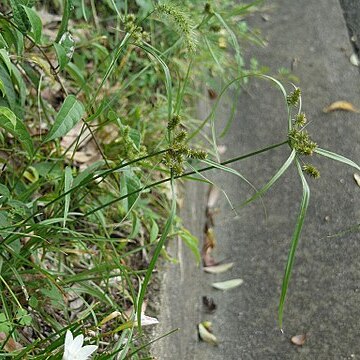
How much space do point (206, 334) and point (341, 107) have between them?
1105mm

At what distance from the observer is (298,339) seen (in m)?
2.45

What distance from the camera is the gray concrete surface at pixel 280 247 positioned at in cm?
247

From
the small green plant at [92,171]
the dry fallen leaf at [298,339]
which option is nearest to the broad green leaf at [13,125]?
the small green plant at [92,171]

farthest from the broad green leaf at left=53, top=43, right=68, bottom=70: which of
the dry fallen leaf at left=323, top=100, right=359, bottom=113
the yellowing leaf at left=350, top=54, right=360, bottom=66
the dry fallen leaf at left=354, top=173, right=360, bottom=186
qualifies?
the yellowing leaf at left=350, top=54, right=360, bottom=66

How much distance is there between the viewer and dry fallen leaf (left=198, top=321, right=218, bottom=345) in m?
2.51

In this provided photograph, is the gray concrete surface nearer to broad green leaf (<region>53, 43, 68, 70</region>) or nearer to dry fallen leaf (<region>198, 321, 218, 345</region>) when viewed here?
dry fallen leaf (<region>198, 321, 218, 345</region>)

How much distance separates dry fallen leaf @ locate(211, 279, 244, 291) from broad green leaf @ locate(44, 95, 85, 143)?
97 centimetres

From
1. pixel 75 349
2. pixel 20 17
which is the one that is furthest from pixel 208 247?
pixel 75 349

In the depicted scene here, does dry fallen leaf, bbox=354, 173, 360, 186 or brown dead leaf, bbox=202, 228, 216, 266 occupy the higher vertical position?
dry fallen leaf, bbox=354, 173, 360, 186

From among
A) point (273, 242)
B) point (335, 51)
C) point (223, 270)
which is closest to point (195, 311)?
point (223, 270)

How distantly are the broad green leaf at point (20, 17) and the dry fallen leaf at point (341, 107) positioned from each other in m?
1.49

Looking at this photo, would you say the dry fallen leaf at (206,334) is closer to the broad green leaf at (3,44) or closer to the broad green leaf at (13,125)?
the broad green leaf at (13,125)

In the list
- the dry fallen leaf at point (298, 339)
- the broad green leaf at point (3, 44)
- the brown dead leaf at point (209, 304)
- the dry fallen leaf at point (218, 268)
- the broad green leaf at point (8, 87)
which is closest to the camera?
the broad green leaf at point (3, 44)

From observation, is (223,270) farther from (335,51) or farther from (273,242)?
(335,51)
